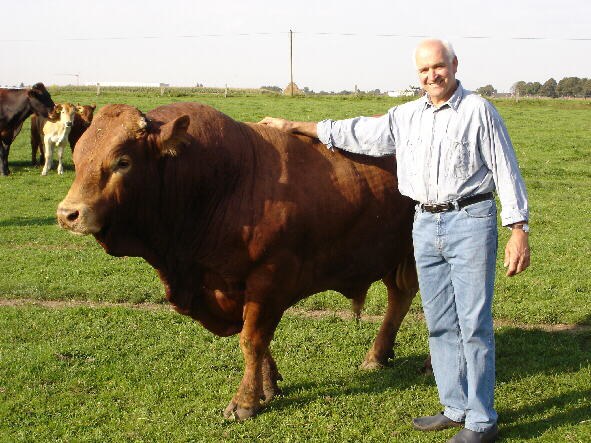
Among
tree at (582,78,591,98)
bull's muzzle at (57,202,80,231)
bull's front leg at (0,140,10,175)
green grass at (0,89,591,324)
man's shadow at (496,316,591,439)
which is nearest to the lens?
bull's muzzle at (57,202,80,231)

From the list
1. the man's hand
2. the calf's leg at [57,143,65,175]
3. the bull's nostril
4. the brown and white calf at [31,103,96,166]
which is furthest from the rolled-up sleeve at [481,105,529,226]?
the calf's leg at [57,143,65,175]

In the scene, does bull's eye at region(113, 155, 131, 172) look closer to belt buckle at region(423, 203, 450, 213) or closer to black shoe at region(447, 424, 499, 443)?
belt buckle at region(423, 203, 450, 213)

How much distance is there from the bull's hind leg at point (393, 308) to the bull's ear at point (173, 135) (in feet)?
8.05

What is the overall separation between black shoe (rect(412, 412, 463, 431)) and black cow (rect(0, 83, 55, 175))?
17.2 meters

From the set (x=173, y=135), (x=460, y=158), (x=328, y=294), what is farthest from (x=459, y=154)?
(x=328, y=294)

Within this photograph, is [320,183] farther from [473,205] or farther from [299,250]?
[473,205]

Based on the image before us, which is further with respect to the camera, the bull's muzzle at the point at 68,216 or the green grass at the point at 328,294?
the green grass at the point at 328,294

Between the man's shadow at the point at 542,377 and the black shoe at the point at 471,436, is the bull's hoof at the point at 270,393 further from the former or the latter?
the man's shadow at the point at 542,377

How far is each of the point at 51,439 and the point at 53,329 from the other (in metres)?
2.26

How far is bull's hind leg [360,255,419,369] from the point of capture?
603 cm

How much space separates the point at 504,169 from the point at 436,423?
72.9 inches

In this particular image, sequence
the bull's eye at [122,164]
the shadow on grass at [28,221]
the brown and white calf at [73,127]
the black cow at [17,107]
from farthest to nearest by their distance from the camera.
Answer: the black cow at [17,107]
the brown and white calf at [73,127]
the shadow on grass at [28,221]
the bull's eye at [122,164]

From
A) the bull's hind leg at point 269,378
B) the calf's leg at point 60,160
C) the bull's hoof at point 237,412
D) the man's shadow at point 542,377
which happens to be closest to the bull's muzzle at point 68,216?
the bull's hoof at point 237,412

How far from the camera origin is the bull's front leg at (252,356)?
493 centimetres
